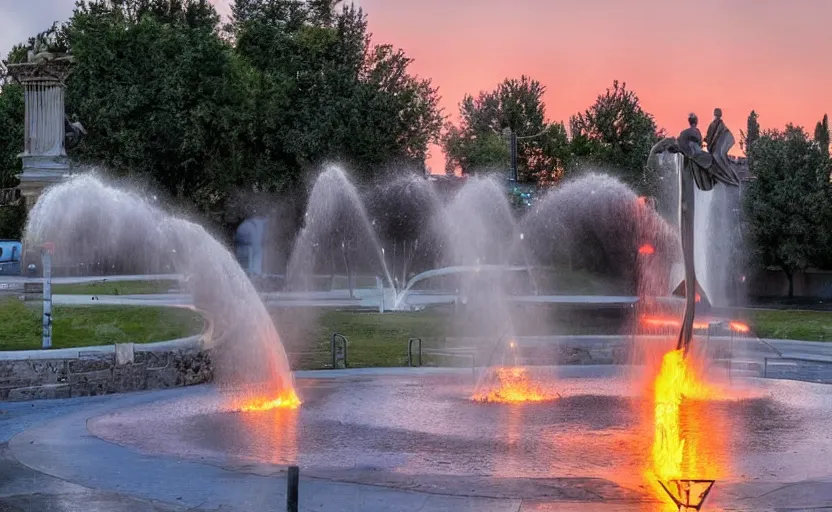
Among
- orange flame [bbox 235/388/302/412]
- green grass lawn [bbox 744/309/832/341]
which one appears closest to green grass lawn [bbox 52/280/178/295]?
orange flame [bbox 235/388/302/412]

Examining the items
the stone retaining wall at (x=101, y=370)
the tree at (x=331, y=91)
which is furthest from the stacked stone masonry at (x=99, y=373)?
the tree at (x=331, y=91)

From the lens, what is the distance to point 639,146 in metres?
65.6

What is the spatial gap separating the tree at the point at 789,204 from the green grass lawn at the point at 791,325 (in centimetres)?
2268

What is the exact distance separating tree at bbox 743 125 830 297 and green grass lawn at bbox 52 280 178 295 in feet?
123

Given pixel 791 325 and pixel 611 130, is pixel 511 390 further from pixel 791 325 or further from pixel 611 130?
pixel 611 130

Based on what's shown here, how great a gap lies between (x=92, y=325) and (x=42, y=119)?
41.2ft

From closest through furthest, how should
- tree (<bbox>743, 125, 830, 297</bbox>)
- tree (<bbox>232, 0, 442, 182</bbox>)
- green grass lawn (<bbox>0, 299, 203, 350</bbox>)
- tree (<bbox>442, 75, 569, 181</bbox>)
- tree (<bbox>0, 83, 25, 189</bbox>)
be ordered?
green grass lawn (<bbox>0, 299, 203, 350</bbox>) → tree (<bbox>232, 0, 442, 182</bbox>) → tree (<bbox>743, 125, 830, 297</bbox>) → tree (<bbox>0, 83, 25, 189</bbox>) → tree (<bbox>442, 75, 569, 181</bbox>)

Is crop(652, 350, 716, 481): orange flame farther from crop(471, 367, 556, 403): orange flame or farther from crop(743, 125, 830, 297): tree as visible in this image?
crop(743, 125, 830, 297): tree

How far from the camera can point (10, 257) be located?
124ft

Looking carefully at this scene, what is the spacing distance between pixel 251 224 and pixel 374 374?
1763 inches

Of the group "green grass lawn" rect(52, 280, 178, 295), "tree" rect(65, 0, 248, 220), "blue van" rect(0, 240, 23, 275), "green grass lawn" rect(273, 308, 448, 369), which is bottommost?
"green grass lawn" rect(273, 308, 448, 369)

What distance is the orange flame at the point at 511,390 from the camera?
16.2 metres

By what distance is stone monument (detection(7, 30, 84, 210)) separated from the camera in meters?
29.2

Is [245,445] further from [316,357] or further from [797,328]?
[797,328]
